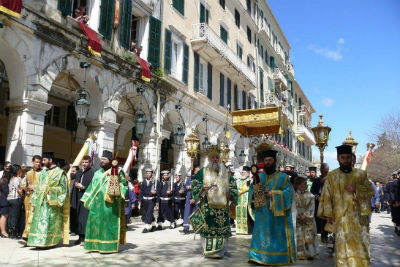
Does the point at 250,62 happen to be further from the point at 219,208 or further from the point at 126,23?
the point at 219,208

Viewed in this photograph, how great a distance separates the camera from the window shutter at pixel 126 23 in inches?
548

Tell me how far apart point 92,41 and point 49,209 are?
21.5 ft

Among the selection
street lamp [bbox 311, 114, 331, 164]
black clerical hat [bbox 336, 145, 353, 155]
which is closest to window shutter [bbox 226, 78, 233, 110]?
street lamp [bbox 311, 114, 331, 164]

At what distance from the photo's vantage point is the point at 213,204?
22.3 feet

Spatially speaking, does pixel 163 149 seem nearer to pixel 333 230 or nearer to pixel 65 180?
pixel 65 180

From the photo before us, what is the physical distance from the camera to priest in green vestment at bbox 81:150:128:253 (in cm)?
669

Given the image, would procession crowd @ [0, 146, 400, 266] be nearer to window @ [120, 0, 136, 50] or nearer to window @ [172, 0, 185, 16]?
window @ [120, 0, 136, 50]

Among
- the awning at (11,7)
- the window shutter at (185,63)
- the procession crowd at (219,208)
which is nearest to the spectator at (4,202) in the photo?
the procession crowd at (219,208)

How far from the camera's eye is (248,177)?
35.8ft

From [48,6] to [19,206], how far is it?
19.4 feet

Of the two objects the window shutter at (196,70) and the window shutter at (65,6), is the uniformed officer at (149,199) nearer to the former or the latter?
the window shutter at (65,6)

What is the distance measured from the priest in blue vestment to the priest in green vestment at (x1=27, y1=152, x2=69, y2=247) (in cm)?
382

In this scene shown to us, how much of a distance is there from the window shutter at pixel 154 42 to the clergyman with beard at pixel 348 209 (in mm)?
11162

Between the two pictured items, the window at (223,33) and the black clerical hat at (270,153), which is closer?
the black clerical hat at (270,153)
